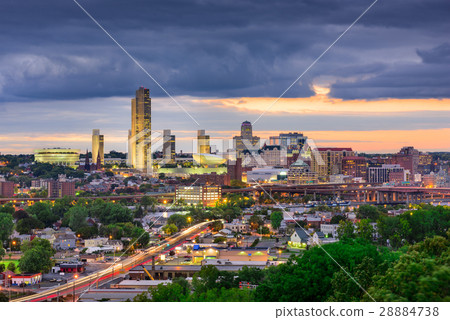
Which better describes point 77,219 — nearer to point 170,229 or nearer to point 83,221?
point 83,221

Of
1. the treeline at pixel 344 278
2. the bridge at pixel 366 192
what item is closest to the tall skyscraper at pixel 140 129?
the bridge at pixel 366 192

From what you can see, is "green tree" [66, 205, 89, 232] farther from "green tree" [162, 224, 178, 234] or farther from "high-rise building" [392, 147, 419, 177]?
"high-rise building" [392, 147, 419, 177]

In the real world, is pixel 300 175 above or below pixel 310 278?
above

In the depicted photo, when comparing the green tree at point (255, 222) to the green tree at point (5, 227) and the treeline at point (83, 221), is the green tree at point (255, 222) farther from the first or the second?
the green tree at point (5, 227)

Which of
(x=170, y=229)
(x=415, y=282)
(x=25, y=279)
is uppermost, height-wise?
(x=415, y=282)

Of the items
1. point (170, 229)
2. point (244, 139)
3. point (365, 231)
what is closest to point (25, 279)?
point (365, 231)

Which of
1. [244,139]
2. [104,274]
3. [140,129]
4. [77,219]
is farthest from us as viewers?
[140,129]

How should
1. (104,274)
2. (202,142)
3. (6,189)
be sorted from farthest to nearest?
1. (6,189)
2. (202,142)
3. (104,274)

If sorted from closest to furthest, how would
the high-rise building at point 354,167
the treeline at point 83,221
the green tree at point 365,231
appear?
the green tree at point 365,231 → the treeline at point 83,221 → the high-rise building at point 354,167
